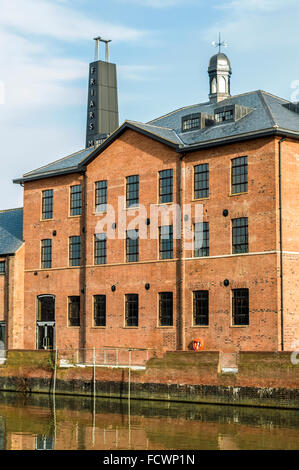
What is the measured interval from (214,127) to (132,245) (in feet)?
25.7

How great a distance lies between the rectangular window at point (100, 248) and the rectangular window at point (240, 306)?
9.59 m

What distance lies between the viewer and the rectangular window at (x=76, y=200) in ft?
165

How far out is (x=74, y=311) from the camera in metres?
49.7

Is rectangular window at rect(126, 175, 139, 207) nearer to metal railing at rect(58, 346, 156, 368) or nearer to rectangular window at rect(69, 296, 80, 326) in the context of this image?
rectangular window at rect(69, 296, 80, 326)

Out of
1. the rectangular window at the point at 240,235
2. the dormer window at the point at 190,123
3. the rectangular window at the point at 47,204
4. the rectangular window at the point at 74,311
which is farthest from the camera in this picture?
the rectangular window at the point at 47,204

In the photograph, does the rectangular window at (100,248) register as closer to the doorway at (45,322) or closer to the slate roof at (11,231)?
the doorway at (45,322)

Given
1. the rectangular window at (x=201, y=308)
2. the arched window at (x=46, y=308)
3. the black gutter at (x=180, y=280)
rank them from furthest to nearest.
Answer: the arched window at (x=46, y=308), the black gutter at (x=180, y=280), the rectangular window at (x=201, y=308)

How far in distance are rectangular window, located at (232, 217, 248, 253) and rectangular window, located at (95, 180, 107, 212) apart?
929 cm

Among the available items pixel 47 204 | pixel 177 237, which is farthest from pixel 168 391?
pixel 47 204

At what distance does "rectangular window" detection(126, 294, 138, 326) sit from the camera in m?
46.1

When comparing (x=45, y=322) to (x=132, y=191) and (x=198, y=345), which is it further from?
(x=198, y=345)

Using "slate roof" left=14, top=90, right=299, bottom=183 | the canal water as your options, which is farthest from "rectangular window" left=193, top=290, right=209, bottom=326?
"slate roof" left=14, top=90, right=299, bottom=183

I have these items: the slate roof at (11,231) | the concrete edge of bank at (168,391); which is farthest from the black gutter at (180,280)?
the slate roof at (11,231)
